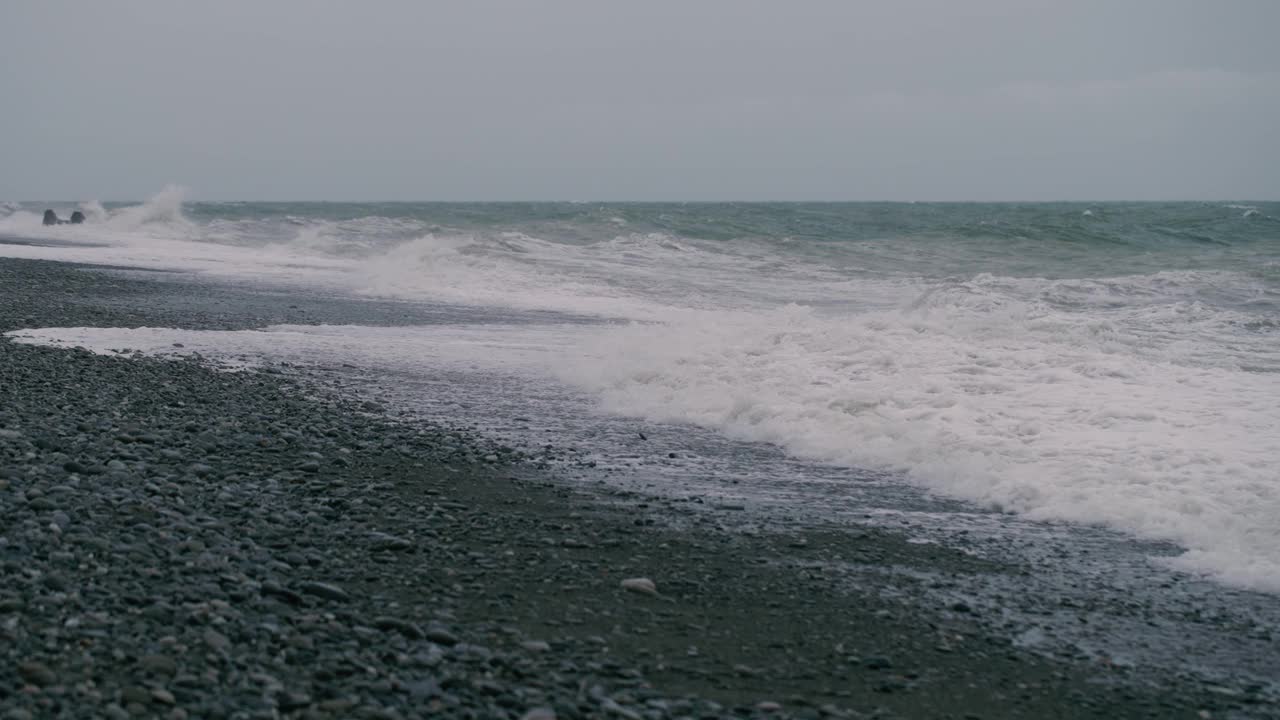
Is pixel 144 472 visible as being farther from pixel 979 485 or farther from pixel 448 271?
pixel 448 271

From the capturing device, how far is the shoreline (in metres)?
3.35

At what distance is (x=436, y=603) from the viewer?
4.14 meters

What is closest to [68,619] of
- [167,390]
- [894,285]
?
[167,390]

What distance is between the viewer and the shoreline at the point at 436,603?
11.0ft

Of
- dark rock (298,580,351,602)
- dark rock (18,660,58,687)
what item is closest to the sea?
dark rock (298,580,351,602)

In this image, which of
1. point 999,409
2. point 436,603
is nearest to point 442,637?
point 436,603

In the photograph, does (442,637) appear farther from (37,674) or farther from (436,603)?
(37,674)

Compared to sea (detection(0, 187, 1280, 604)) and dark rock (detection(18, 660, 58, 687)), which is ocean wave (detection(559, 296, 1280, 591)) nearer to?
sea (detection(0, 187, 1280, 604))

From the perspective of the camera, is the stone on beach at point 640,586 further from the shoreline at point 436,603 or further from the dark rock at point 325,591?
the dark rock at point 325,591

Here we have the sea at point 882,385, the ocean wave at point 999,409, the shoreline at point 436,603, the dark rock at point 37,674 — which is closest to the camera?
the dark rock at point 37,674

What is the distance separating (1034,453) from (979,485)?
716mm

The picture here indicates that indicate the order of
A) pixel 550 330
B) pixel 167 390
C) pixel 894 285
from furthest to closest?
pixel 894 285
pixel 550 330
pixel 167 390

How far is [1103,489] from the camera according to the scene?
6191mm

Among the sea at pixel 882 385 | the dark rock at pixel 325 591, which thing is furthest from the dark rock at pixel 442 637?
the sea at pixel 882 385
